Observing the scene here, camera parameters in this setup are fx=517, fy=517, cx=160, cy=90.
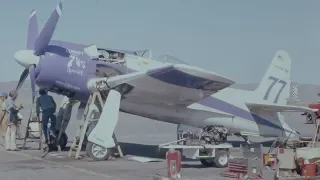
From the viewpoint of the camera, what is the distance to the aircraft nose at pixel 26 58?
14883mm

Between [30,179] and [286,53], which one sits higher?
[286,53]

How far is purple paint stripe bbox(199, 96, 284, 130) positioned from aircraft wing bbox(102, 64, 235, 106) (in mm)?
929

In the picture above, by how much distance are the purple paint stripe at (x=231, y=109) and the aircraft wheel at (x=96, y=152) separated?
379cm

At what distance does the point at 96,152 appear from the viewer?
46.1 feet

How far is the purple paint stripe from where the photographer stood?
16.6 meters

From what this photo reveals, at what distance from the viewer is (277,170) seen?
9.41 meters

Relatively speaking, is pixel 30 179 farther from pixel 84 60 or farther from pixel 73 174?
pixel 84 60

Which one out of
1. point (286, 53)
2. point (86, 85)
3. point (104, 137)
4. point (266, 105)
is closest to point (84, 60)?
point (86, 85)

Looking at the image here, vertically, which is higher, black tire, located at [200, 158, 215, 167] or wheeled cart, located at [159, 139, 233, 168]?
wheeled cart, located at [159, 139, 233, 168]

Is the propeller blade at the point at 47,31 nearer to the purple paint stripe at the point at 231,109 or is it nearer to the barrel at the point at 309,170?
the purple paint stripe at the point at 231,109

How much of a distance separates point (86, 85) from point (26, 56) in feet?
6.38

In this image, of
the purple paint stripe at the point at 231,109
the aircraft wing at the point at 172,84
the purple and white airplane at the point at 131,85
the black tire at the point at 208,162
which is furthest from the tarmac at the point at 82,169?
the purple paint stripe at the point at 231,109

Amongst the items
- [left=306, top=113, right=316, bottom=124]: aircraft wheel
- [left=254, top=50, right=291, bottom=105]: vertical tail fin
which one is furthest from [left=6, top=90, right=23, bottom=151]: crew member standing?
[left=306, top=113, right=316, bottom=124]: aircraft wheel

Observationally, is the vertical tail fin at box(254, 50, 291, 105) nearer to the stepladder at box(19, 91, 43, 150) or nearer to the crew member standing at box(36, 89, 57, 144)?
the crew member standing at box(36, 89, 57, 144)
